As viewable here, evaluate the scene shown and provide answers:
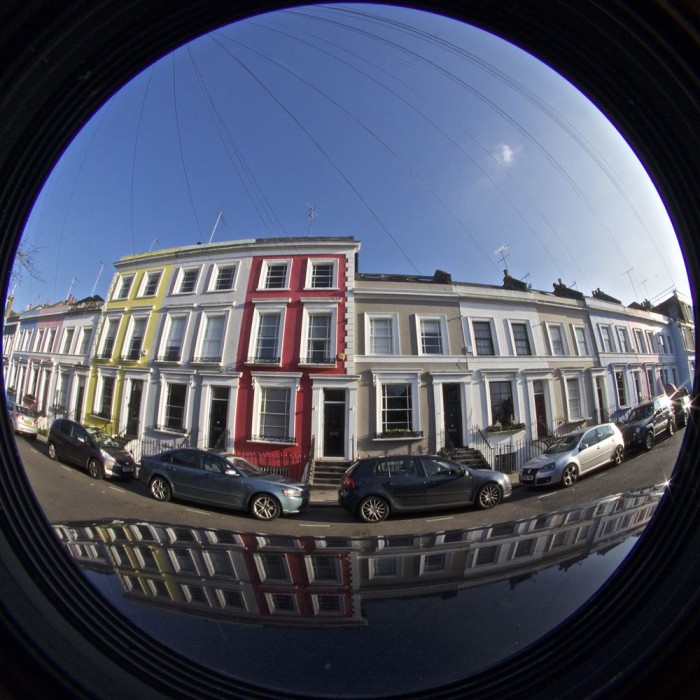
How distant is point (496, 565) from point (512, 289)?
1.09m

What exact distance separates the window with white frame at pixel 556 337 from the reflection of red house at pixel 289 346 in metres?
0.89

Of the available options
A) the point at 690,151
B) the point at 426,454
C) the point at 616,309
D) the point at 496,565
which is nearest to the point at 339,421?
the point at 426,454

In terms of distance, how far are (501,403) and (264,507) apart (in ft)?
3.40

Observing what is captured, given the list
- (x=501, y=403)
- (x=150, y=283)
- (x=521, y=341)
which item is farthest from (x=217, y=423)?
(x=521, y=341)

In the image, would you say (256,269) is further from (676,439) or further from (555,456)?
(676,439)

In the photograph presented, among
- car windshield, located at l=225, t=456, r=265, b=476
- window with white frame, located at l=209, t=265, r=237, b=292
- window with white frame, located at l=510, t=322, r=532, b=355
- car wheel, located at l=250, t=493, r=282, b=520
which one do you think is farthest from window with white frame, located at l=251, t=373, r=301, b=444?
window with white frame, located at l=510, t=322, r=532, b=355

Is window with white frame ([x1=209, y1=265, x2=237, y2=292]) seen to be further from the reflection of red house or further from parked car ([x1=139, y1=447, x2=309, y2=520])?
parked car ([x1=139, y1=447, x2=309, y2=520])

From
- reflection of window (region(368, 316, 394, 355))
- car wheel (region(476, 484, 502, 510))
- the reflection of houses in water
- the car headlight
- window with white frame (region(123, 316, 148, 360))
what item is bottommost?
the reflection of houses in water

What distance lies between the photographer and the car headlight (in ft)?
4.12

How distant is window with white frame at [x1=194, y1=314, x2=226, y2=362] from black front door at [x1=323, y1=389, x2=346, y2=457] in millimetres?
500

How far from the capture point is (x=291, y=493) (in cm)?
126

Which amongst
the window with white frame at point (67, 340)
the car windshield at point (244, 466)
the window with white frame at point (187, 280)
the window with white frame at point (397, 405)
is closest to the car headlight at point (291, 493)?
the car windshield at point (244, 466)

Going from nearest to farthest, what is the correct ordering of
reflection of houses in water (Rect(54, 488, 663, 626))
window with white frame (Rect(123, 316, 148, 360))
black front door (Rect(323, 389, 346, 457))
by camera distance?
reflection of houses in water (Rect(54, 488, 663, 626)), black front door (Rect(323, 389, 346, 457)), window with white frame (Rect(123, 316, 148, 360))

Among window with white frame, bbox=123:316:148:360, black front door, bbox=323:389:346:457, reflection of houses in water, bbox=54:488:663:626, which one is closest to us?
reflection of houses in water, bbox=54:488:663:626
